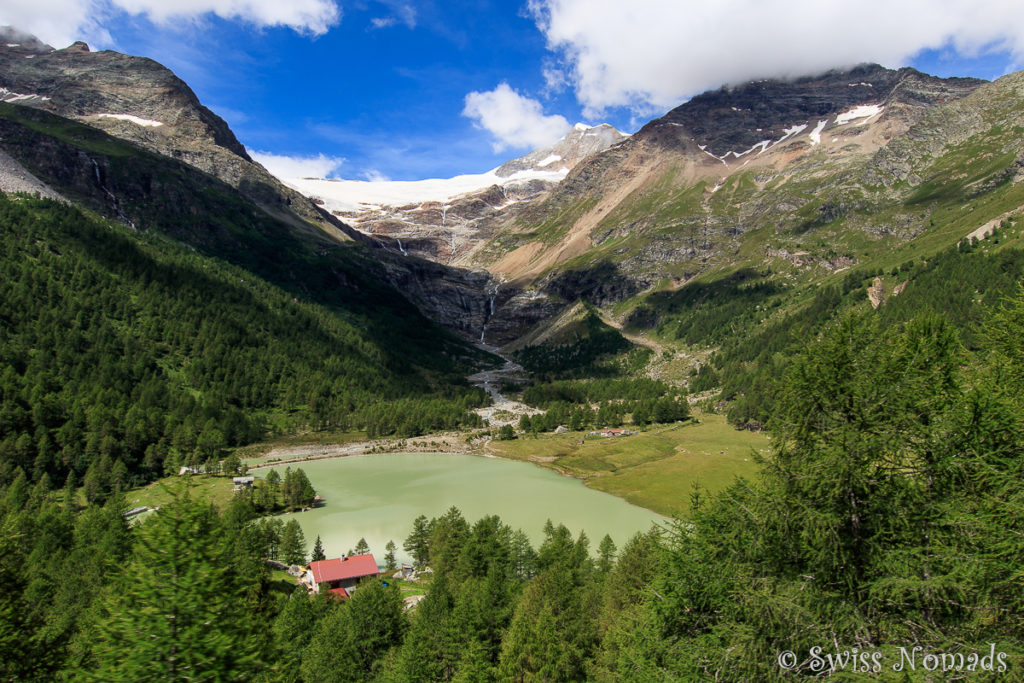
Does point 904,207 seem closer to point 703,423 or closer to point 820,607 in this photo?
point 703,423

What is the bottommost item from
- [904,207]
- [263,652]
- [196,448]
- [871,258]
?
[196,448]

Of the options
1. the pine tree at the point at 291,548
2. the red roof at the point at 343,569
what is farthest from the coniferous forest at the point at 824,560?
the pine tree at the point at 291,548

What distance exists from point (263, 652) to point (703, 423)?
12027 centimetres

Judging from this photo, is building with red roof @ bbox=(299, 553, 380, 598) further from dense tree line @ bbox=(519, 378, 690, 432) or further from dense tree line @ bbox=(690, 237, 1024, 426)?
dense tree line @ bbox=(519, 378, 690, 432)

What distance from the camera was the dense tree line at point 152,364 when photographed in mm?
76812

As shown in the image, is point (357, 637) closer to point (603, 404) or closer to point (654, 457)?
point (654, 457)

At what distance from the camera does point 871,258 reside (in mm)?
169125

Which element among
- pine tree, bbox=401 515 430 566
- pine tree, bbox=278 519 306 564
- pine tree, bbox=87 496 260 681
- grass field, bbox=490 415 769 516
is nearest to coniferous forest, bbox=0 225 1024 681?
pine tree, bbox=87 496 260 681

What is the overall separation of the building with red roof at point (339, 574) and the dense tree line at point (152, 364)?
46920mm

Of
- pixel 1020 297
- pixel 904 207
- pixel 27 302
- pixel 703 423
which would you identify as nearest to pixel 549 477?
pixel 703 423

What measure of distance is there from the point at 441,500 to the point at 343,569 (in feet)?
96.6

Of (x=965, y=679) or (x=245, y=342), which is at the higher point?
(x=245, y=342)

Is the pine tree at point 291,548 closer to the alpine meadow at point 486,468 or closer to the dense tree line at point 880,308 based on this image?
the alpine meadow at point 486,468

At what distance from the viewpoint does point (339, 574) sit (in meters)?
39.9
